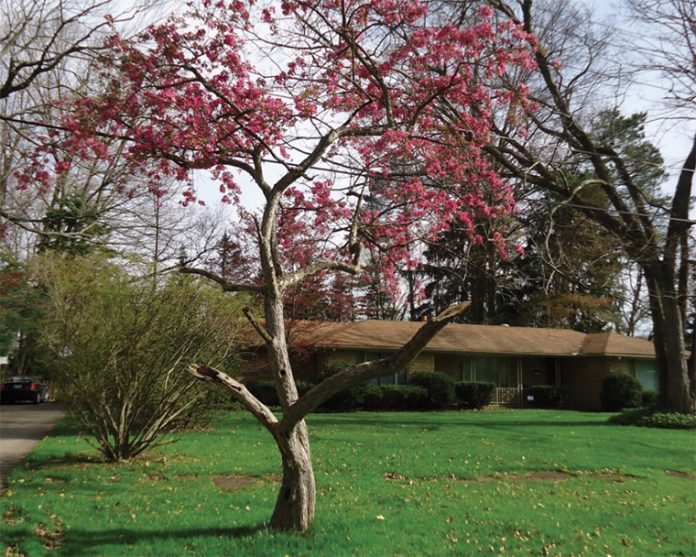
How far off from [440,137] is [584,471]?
5965mm

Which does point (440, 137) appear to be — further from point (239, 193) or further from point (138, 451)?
point (138, 451)

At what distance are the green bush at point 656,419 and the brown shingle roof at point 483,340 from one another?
8.72 metres

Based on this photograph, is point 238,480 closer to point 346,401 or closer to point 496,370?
point 346,401

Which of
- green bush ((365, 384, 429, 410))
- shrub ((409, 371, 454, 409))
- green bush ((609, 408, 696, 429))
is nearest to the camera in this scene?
green bush ((609, 408, 696, 429))

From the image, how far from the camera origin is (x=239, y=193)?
9.87 m

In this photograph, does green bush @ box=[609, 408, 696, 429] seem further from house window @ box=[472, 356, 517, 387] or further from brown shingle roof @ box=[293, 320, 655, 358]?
house window @ box=[472, 356, 517, 387]

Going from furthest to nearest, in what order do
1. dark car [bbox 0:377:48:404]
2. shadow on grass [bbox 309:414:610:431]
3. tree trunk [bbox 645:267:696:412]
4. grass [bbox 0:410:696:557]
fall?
dark car [bbox 0:377:48:404] → tree trunk [bbox 645:267:696:412] → shadow on grass [bbox 309:414:610:431] → grass [bbox 0:410:696:557]

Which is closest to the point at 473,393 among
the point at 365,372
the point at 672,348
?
the point at 672,348

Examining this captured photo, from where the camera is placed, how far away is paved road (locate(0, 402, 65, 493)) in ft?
32.9

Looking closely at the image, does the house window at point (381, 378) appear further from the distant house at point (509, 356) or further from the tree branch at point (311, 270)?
the tree branch at point (311, 270)

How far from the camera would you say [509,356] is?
29.0m

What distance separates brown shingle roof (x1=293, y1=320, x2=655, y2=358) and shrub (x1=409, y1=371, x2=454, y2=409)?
1.68 m

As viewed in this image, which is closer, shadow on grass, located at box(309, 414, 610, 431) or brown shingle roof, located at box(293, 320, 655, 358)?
shadow on grass, located at box(309, 414, 610, 431)

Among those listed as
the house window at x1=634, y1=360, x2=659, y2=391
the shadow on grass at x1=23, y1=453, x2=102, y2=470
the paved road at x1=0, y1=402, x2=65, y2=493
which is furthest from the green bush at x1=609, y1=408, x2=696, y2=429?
the paved road at x1=0, y1=402, x2=65, y2=493
